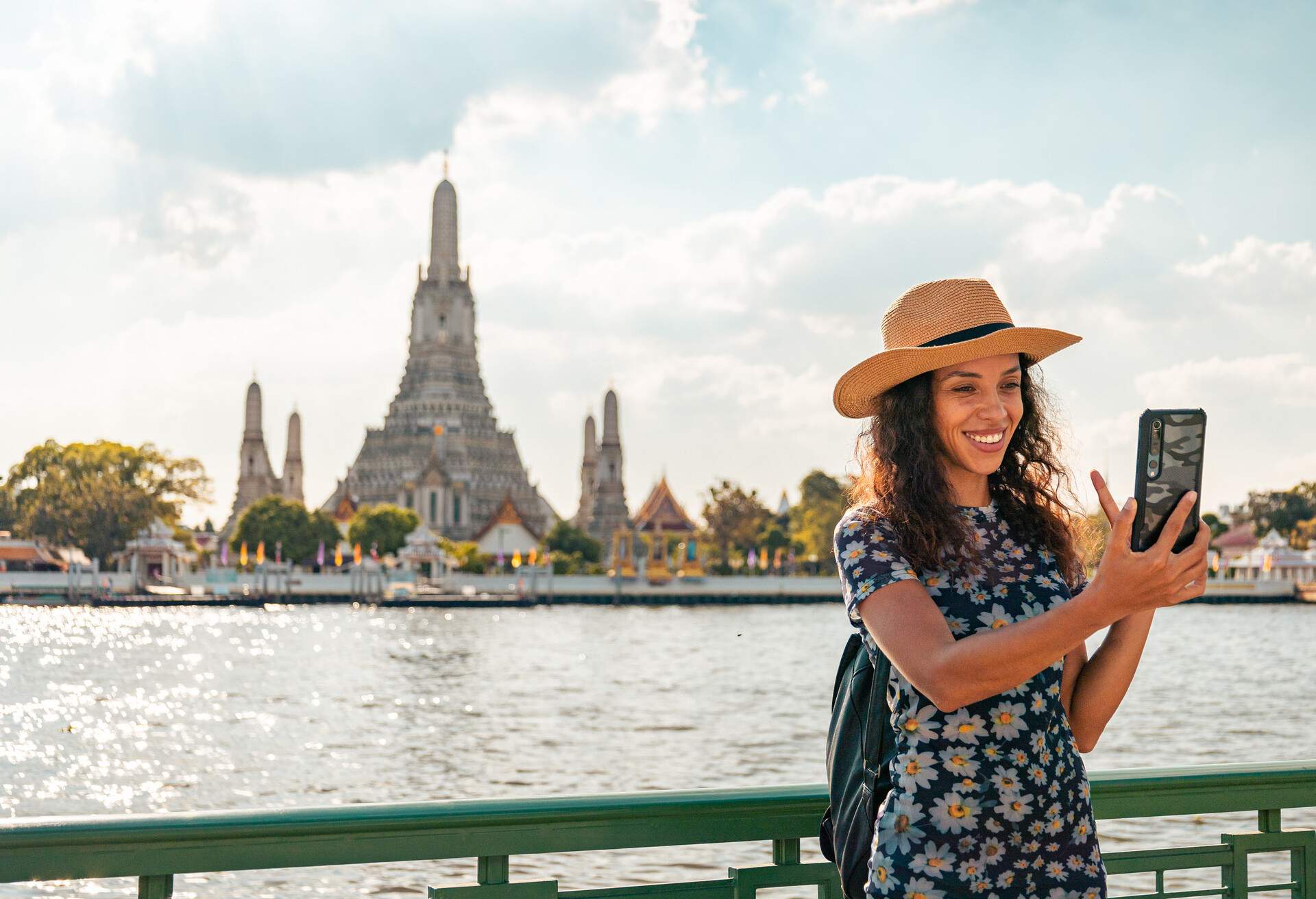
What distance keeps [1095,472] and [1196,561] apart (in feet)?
0.66

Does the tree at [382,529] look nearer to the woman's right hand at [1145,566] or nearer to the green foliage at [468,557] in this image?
the green foliage at [468,557]

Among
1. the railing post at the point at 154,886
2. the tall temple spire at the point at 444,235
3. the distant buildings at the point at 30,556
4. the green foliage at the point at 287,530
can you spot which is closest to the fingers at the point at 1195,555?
the railing post at the point at 154,886

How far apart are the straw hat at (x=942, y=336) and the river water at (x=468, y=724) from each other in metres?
3.15

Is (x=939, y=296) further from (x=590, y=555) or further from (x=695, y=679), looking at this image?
(x=590, y=555)

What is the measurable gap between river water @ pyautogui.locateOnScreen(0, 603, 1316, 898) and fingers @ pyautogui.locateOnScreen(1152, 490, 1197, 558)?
3413 millimetres

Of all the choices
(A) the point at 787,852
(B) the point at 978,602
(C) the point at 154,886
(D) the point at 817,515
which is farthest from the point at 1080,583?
(D) the point at 817,515

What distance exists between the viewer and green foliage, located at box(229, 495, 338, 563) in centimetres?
7075

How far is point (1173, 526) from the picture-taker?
74.8 inches

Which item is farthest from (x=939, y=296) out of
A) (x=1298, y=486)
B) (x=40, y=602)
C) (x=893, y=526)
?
(x=1298, y=486)

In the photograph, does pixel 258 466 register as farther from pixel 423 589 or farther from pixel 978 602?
pixel 978 602

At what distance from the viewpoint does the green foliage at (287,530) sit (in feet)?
232

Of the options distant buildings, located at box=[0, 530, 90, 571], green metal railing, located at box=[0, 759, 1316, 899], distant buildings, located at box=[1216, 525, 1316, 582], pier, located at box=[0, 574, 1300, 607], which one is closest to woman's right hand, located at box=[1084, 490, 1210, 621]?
green metal railing, located at box=[0, 759, 1316, 899]

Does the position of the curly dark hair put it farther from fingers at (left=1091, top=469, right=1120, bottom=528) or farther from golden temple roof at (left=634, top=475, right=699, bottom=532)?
golden temple roof at (left=634, top=475, right=699, bottom=532)

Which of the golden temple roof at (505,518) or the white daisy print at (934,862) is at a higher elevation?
the golden temple roof at (505,518)
